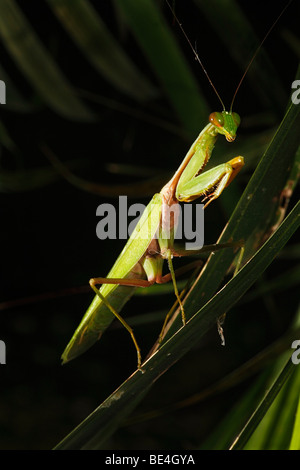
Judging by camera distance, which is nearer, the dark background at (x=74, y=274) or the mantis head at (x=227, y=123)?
the mantis head at (x=227, y=123)

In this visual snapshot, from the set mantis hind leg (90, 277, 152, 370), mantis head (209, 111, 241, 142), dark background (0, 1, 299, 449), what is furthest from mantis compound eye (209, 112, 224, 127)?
dark background (0, 1, 299, 449)

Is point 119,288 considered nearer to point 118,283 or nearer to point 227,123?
→ point 118,283

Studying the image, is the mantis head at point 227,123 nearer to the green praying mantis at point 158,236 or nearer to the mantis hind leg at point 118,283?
the green praying mantis at point 158,236

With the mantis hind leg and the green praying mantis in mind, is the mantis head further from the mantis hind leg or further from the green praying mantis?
the mantis hind leg

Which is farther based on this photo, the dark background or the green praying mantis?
the dark background

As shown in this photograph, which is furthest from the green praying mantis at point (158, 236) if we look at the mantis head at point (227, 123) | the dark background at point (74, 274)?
the dark background at point (74, 274)

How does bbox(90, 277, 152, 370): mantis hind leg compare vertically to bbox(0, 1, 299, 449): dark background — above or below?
below

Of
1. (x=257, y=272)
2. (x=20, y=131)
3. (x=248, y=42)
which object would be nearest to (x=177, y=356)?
(x=257, y=272)
